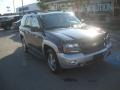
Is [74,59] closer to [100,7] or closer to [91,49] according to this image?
[91,49]

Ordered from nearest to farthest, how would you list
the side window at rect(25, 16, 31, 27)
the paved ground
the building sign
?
1. the paved ground
2. the side window at rect(25, 16, 31, 27)
3. the building sign

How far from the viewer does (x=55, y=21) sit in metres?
8.88

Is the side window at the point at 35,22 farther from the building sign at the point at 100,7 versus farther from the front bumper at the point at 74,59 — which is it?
the building sign at the point at 100,7

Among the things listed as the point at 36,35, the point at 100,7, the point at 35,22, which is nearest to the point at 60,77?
the point at 36,35

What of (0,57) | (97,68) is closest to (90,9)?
(0,57)

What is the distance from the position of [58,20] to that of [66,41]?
75.0 inches

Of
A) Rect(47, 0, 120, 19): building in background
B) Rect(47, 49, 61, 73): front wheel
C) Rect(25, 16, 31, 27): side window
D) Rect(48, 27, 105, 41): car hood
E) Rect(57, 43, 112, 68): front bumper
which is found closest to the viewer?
Rect(57, 43, 112, 68): front bumper

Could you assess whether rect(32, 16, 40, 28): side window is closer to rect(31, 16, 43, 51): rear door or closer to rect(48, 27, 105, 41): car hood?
rect(31, 16, 43, 51): rear door

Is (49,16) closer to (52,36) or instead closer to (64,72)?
(52,36)

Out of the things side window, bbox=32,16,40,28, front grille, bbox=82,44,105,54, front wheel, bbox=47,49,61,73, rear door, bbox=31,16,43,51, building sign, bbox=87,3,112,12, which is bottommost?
front wheel, bbox=47,49,61,73

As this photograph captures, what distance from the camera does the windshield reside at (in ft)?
28.5

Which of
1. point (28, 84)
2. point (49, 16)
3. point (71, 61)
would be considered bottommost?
point (28, 84)

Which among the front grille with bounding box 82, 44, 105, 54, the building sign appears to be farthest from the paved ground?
the building sign

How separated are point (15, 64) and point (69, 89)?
147 inches
